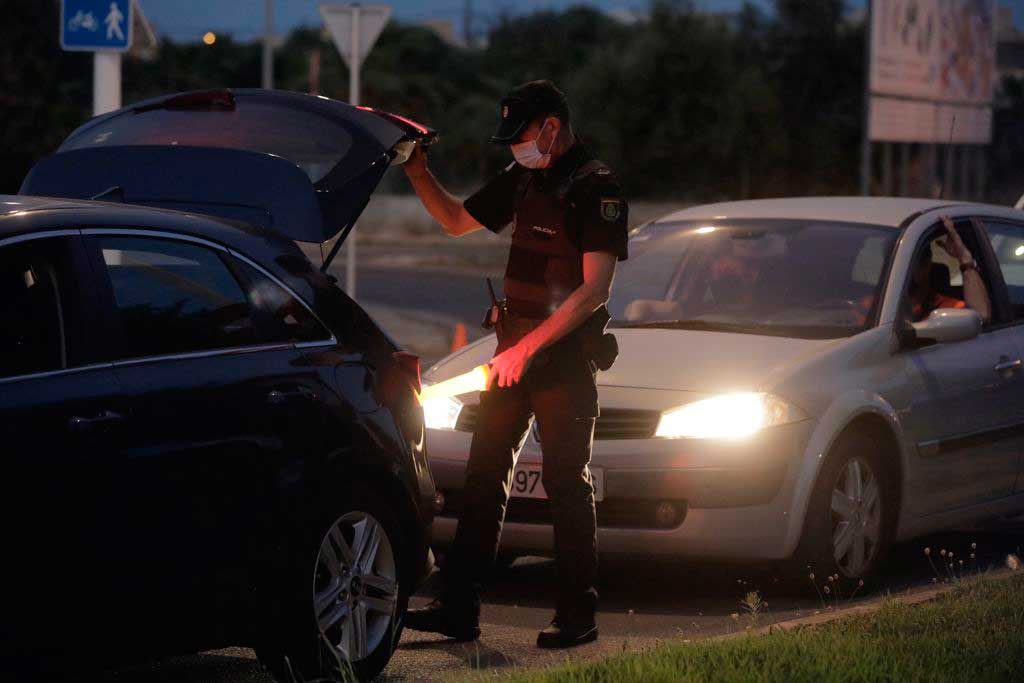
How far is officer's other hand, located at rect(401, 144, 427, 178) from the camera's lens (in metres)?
6.67

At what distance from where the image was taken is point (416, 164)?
6.73 meters

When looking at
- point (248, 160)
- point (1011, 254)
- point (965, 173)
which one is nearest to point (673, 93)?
point (965, 173)

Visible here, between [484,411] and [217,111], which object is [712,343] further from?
[217,111]

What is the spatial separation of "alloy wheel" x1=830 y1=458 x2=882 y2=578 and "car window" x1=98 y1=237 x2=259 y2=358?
9.20 ft

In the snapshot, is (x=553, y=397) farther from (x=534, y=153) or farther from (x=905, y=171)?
(x=905, y=171)

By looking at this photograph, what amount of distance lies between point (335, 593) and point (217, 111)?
182 centimetres

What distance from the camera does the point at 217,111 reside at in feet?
21.6

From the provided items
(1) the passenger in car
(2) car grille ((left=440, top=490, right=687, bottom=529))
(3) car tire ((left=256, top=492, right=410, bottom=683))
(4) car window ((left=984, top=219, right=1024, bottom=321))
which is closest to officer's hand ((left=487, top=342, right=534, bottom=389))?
(3) car tire ((left=256, top=492, right=410, bottom=683))

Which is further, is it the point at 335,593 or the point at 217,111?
the point at 217,111

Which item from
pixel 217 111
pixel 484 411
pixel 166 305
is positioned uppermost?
pixel 217 111

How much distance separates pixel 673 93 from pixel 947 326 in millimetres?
50154

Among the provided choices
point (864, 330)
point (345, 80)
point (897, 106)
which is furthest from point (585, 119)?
point (864, 330)

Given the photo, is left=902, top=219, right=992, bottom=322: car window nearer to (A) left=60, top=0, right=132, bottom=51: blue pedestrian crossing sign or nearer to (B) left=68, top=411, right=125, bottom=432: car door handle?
(B) left=68, top=411, right=125, bottom=432: car door handle

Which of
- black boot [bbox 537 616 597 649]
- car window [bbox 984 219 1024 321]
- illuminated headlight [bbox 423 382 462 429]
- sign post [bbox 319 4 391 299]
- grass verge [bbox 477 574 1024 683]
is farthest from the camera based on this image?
sign post [bbox 319 4 391 299]
